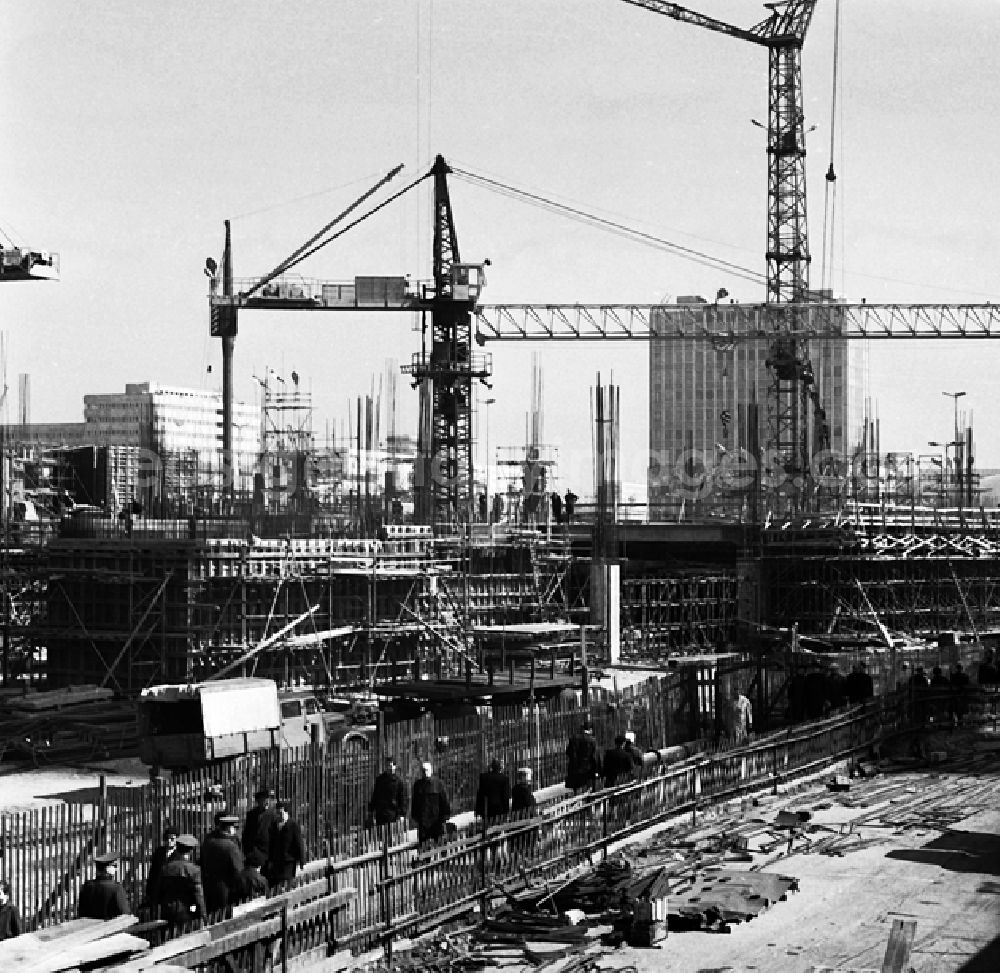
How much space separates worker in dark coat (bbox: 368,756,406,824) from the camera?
57.9 feet

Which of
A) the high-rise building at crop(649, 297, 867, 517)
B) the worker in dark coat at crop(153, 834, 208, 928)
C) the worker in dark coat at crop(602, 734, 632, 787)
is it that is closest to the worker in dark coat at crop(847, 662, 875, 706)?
the worker in dark coat at crop(602, 734, 632, 787)

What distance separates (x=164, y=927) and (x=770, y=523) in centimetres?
3922

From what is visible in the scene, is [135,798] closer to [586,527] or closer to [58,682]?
[58,682]

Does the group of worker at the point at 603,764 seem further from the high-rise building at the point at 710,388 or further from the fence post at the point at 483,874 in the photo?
the high-rise building at the point at 710,388

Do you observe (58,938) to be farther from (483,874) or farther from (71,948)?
(483,874)

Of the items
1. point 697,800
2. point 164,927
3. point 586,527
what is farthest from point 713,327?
point 164,927

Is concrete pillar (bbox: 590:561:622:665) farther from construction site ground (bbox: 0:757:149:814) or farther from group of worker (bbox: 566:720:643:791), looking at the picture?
group of worker (bbox: 566:720:643:791)

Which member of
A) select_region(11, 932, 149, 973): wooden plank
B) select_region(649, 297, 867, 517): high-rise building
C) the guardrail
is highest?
select_region(649, 297, 867, 517): high-rise building

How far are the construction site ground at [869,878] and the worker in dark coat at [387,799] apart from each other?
10.4 feet

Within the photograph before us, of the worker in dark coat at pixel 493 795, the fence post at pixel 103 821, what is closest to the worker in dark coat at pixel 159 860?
the fence post at pixel 103 821

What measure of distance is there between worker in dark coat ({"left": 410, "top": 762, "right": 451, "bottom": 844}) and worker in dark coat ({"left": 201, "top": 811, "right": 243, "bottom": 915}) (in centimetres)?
331

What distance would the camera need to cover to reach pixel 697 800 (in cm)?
2203

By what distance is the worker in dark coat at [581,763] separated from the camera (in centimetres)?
2066

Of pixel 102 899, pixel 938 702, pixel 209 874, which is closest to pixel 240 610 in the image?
pixel 938 702
